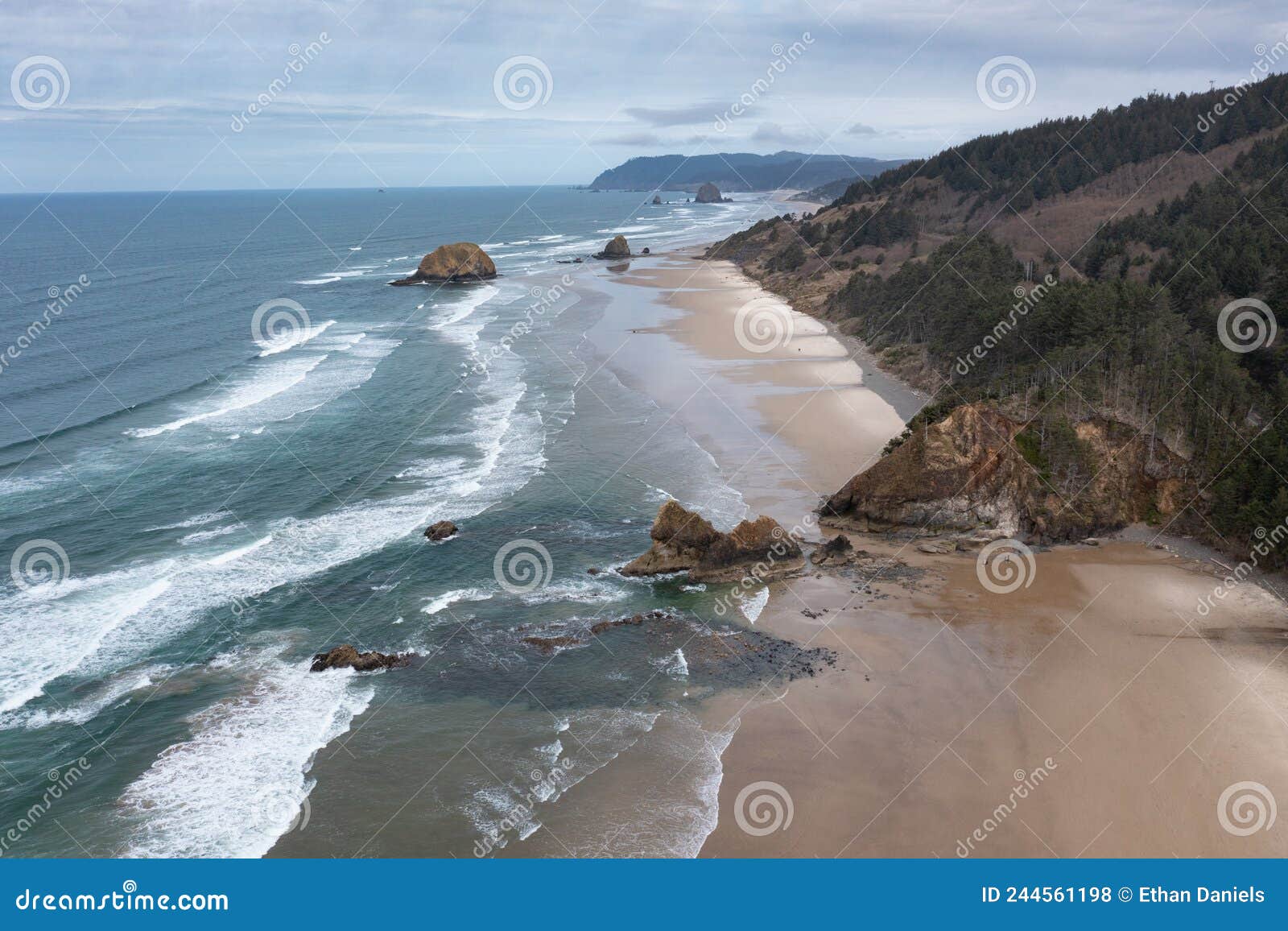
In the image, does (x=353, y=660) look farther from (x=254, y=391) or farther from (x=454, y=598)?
(x=254, y=391)

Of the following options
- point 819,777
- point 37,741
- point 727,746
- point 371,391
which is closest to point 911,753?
point 819,777

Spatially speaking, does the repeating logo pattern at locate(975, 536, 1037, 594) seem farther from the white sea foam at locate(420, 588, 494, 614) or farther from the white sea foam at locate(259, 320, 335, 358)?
the white sea foam at locate(259, 320, 335, 358)

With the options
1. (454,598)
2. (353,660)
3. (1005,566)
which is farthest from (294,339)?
(1005,566)

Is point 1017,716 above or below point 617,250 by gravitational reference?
below

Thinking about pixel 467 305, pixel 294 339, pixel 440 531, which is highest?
pixel 467 305

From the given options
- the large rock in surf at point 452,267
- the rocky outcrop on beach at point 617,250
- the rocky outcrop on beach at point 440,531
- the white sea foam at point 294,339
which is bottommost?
the rocky outcrop on beach at point 440,531

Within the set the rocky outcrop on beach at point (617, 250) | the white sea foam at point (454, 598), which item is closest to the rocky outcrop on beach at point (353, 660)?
the white sea foam at point (454, 598)

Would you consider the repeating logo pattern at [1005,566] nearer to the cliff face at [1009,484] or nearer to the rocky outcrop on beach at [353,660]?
the cliff face at [1009,484]
